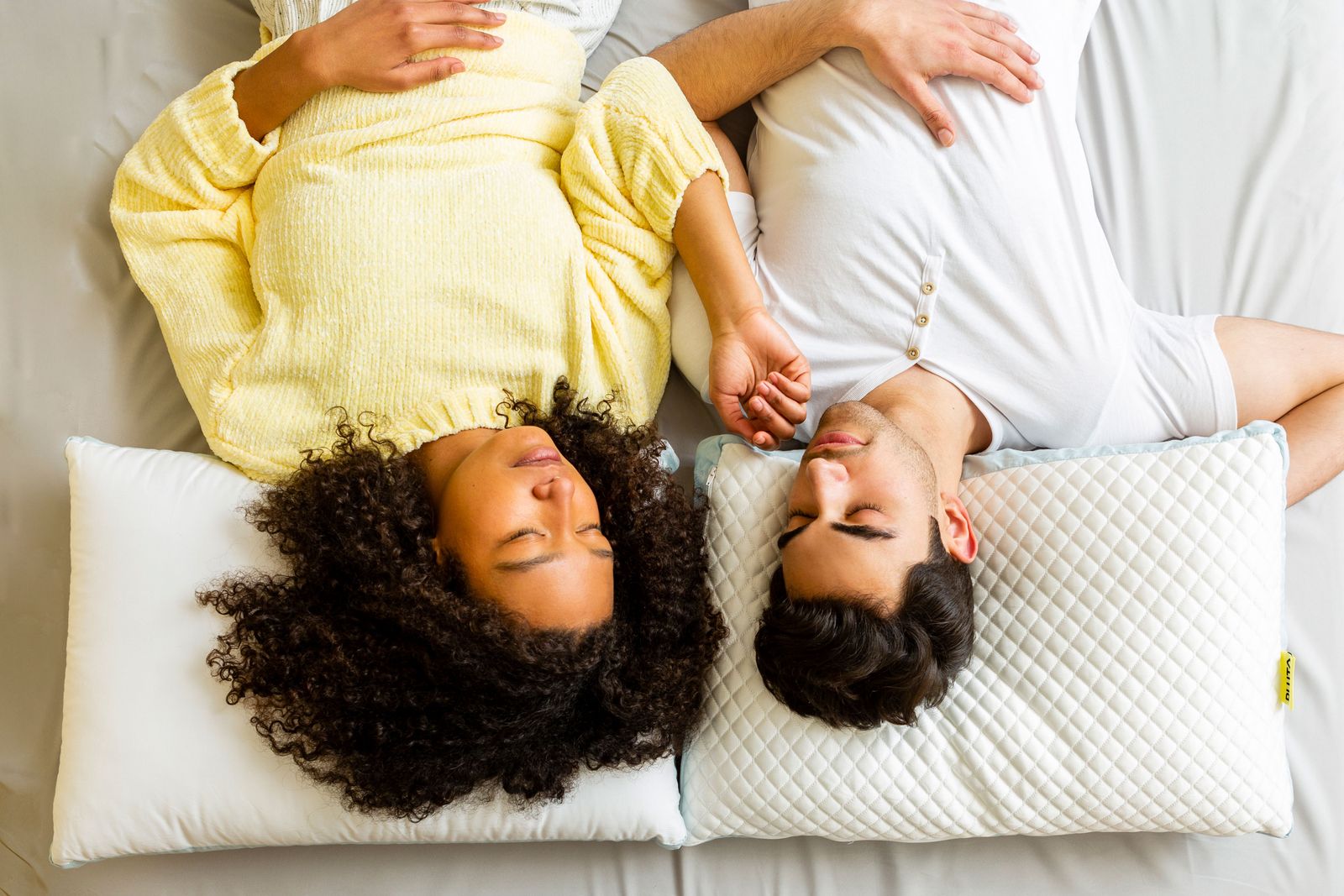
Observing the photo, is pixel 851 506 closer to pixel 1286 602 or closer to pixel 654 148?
pixel 654 148

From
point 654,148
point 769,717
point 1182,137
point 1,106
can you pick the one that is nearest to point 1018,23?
point 1182,137

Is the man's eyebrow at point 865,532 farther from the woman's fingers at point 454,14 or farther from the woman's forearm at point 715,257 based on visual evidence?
the woman's fingers at point 454,14

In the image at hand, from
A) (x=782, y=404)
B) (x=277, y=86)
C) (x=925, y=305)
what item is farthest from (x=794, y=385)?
(x=277, y=86)

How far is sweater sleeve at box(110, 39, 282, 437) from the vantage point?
1513 millimetres

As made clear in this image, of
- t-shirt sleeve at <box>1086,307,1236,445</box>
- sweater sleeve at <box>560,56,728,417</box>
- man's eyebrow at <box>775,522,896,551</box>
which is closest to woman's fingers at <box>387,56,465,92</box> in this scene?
sweater sleeve at <box>560,56,728,417</box>

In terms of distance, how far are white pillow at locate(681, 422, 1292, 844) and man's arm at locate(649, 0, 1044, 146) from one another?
0.66 meters

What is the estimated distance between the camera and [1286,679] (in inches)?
55.3

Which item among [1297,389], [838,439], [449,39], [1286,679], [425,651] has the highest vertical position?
[449,39]

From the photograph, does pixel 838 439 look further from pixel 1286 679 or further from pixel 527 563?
pixel 1286 679

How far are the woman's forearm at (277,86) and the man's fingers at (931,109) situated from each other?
0.98 meters

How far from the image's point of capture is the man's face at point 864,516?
129 cm

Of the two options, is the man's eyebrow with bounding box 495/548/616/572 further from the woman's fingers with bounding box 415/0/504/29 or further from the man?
the woman's fingers with bounding box 415/0/504/29

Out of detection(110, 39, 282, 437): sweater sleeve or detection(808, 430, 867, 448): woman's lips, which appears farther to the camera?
detection(110, 39, 282, 437): sweater sleeve

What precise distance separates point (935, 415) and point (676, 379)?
0.50 m
